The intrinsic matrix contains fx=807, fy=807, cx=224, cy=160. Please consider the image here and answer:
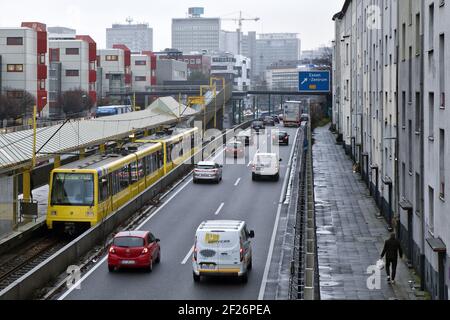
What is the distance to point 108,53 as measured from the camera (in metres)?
132

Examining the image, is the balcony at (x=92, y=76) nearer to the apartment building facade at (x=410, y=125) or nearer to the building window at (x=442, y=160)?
the apartment building facade at (x=410, y=125)

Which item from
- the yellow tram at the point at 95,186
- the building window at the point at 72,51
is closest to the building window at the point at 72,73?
the building window at the point at 72,51

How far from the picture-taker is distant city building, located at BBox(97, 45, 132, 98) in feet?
430

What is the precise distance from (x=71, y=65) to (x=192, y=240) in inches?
3310

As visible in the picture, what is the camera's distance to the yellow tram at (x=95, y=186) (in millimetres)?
31031

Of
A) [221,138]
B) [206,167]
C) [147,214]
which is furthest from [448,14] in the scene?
[221,138]

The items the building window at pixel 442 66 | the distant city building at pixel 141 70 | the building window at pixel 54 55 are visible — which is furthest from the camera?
the distant city building at pixel 141 70

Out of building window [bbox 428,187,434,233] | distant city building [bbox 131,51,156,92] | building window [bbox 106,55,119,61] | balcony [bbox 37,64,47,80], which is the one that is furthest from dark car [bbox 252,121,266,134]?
building window [bbox 428,187,434,233]

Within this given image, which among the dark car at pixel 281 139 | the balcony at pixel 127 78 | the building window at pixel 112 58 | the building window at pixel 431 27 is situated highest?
the building window at pixel 112 58

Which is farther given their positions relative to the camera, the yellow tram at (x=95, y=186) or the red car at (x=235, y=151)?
the red car at (x=235, y=151)

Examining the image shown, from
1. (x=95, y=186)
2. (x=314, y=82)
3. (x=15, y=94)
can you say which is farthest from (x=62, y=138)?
(x=15, y=94)

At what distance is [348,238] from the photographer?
3066 cm

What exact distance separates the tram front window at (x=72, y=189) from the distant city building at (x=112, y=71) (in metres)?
99.8

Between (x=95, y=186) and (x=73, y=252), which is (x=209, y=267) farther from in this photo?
(x=95, y=186)
